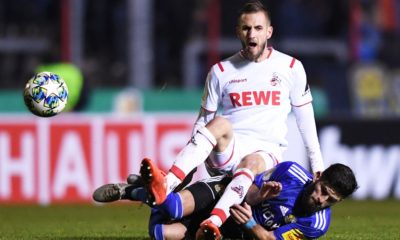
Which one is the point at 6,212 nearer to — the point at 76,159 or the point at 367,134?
the point at 76,159

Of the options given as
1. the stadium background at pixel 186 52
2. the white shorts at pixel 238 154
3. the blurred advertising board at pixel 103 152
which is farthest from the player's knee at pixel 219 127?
the stadium background at pixel 186 52

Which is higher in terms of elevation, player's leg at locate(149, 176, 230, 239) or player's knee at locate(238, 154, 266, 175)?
player's knee at locate(238, 154, 266, 175)

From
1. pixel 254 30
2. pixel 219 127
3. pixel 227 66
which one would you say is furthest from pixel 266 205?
pixel 254 30

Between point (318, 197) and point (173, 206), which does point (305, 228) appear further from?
point (173, 206)

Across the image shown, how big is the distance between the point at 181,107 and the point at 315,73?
7.84 feet

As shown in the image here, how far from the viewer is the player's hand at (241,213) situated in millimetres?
8508

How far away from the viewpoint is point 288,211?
871 cm

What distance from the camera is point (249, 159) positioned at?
29.5ft

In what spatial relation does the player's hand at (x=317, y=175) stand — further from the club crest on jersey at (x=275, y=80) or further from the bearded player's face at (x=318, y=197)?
the club crest on jersey at (x=275, y=80)

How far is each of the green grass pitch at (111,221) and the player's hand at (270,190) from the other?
1.00m

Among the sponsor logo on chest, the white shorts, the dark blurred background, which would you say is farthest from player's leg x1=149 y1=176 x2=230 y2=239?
the dark blurred background

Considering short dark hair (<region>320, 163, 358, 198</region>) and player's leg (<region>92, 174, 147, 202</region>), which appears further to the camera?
player's leg (<region>92, 174, 147, 202</region>)

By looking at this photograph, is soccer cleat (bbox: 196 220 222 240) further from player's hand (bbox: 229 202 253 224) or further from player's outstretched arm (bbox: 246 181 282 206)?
player's outstretched arm (bbox: 246 181 282 206)

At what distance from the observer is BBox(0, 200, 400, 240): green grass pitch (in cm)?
1012
